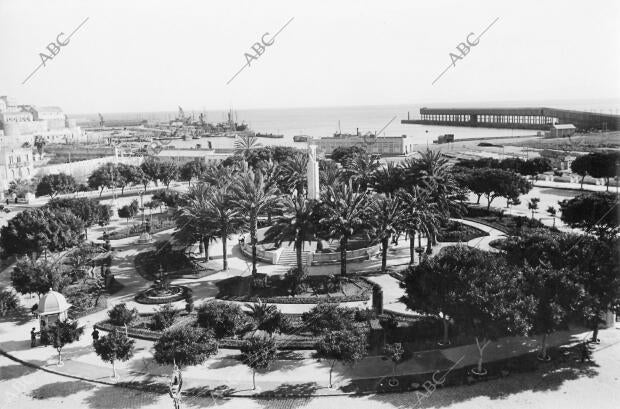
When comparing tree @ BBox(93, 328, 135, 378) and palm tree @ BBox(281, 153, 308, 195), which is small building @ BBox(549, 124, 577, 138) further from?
tree @ BBox(93, 328, 135, 378)

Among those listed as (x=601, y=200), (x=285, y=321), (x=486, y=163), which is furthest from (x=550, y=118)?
(x=285, y=321)

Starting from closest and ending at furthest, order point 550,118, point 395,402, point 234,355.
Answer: point 395,402 < point 234,355 < point 550,118

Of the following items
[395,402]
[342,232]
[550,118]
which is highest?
[550,118]

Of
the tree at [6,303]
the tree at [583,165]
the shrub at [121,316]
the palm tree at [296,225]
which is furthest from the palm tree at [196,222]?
the tree at [583,165]

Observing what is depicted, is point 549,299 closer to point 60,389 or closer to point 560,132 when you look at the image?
point 60,389

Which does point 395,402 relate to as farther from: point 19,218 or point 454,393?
point 19,218

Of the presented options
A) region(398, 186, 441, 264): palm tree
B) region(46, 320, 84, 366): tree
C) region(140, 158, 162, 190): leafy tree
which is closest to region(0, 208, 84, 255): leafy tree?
region(46, 320, 84, 366): tree

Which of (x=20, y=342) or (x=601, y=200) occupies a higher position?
(x=601, y=200)
